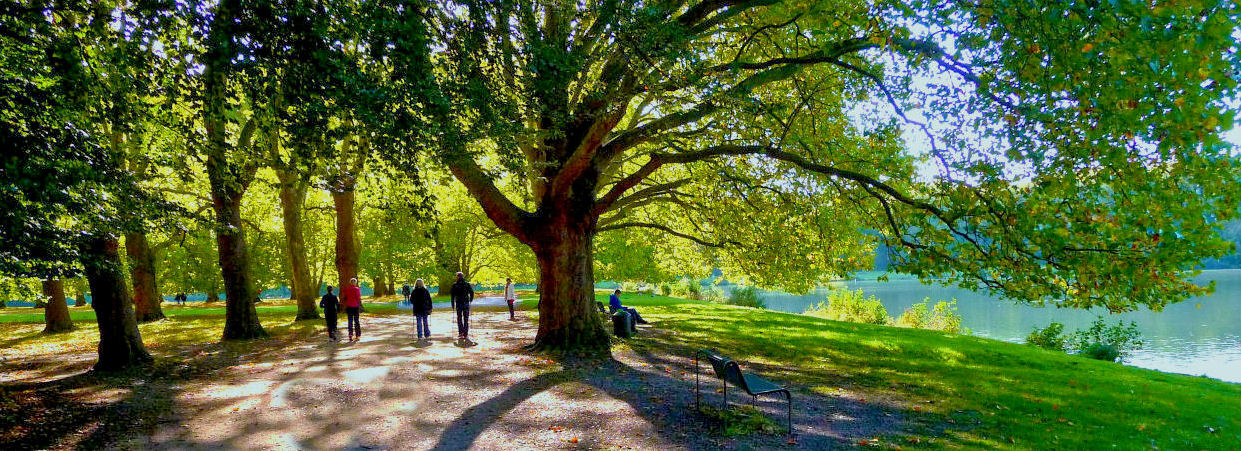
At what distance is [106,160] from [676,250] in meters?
18.4

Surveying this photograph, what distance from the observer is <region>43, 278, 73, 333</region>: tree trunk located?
19156mm

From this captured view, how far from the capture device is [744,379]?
727cm

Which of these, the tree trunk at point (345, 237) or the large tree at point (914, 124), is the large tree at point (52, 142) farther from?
the tree trunk at point (345, 237)

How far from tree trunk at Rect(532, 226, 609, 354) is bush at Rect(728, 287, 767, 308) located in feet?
94.0

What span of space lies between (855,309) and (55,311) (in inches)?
1293

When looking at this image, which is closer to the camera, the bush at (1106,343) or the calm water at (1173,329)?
the bush at (1106,343)

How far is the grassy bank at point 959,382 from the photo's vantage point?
7715 mm

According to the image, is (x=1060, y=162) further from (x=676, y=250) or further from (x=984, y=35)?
(x=676, y=250)

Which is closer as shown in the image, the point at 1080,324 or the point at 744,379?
the point at 744,379

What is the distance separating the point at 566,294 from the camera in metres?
13.0

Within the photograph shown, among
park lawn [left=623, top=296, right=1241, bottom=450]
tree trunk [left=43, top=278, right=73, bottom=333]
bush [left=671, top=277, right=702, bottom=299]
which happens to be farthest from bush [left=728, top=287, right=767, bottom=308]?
tree trunk [left=43, top=278, right=73, bottom=333]

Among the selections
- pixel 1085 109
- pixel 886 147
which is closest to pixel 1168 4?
pixel 1085 109

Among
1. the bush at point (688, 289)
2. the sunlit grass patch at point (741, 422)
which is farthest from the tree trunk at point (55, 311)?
the bush at point (688, 289)

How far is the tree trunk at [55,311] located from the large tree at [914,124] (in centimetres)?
1708
